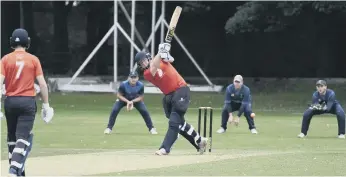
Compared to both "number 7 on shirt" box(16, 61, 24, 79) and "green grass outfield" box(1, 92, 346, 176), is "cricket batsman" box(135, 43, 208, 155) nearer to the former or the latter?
"green grass outfield" box(1, 92, 346, 176)

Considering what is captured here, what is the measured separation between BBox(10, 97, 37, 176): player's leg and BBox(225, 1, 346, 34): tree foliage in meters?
25.0

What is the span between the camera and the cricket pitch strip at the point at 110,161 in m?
13.4

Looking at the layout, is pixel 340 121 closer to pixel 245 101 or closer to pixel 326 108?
pixel 326 108

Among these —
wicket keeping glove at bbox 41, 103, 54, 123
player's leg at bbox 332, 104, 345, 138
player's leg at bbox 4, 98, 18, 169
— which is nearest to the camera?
player's leg at bbox 4, 98, 18, 169

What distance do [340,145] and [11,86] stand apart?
29.0 ft

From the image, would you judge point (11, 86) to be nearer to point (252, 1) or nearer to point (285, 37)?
point (252, 1)

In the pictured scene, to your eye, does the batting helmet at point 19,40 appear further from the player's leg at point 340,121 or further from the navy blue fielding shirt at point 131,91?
the player's leg at point 340,121

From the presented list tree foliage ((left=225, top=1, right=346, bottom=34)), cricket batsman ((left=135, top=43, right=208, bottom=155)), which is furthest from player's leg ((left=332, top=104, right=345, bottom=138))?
tree foliage ((left=225, top=1, right=346, bottom=34))

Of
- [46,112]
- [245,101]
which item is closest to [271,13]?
[245,101]

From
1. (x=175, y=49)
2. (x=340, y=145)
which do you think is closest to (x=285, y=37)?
(x=175, y=49)

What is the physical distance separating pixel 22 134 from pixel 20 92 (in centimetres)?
55

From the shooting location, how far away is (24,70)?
39.3ft

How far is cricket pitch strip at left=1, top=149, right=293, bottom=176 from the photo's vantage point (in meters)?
13.4

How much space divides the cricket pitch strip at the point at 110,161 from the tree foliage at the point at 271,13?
20620 millimetres
